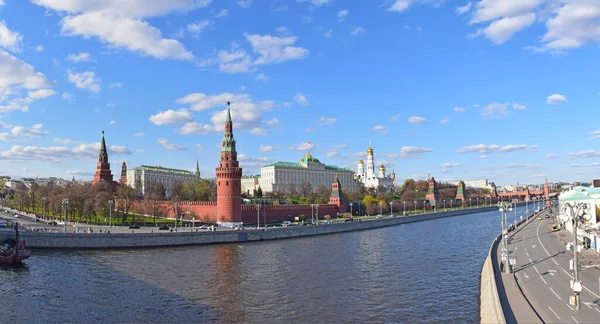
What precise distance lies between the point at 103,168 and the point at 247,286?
64.5 metres

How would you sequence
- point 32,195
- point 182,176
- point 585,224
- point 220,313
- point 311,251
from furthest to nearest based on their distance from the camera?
point 182,176 < point 32,195 < point 311,251 < point 585,224 < point 220,313

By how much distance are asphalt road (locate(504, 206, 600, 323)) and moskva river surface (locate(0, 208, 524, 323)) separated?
2.88 m

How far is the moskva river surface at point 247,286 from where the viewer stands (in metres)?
21.1

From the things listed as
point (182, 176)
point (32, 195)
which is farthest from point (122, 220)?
point (182, 176)

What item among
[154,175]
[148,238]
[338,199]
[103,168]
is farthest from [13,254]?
[154,175]

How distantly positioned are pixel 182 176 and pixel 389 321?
14785cm

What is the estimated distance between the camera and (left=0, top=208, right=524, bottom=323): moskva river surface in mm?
21062

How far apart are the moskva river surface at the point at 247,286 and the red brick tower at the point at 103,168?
44.0 m

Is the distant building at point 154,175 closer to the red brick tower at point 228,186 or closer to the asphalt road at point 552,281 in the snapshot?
the red brick tower at point 228,186

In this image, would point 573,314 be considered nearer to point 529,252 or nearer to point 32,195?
point 529,252

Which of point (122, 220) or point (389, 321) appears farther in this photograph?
point (122, 220)

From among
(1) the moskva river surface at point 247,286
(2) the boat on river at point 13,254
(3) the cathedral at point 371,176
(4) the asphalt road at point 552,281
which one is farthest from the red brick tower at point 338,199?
(3) the cathedral at point 371,176

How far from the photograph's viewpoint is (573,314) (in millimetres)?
16828

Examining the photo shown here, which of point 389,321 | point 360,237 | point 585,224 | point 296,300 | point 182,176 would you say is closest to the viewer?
point 389,321
